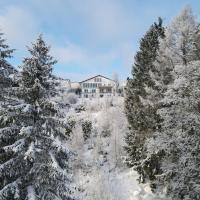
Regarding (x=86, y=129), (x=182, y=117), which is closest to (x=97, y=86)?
(x=86, y=129)

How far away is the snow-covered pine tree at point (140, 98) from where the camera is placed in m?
26.0

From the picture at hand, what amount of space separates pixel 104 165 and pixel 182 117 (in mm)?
26037

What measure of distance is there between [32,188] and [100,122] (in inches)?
1821

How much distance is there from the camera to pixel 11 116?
49.1ft

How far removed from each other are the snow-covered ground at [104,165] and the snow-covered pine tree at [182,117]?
5455mm

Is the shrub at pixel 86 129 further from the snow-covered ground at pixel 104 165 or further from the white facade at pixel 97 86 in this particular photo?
the white facade at pixel 97 86

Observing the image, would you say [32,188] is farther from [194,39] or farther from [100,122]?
[100,122]

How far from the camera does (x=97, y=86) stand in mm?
114375

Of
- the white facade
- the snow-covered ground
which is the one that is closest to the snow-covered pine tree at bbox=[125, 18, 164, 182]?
the snow-covered ground

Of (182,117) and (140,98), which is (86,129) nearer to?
(140,98)

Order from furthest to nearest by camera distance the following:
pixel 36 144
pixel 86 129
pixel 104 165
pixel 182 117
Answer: pixel 86 129 → pixel 104 165 → pixel 182 117 → pixel 36 144

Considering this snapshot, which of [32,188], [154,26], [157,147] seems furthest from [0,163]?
[154,26]

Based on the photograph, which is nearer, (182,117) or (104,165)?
(182,117)

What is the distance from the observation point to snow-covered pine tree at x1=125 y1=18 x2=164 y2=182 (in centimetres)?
2597
